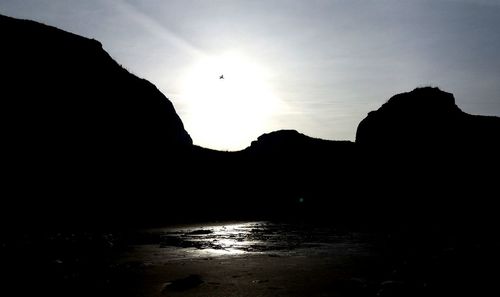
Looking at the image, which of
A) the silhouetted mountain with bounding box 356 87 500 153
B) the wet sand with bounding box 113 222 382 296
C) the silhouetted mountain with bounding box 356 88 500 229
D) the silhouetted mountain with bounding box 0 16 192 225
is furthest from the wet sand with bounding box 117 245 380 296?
the silhouetted mountain with bounding box 356 87 500 153

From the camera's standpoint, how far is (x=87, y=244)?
12.4 meters

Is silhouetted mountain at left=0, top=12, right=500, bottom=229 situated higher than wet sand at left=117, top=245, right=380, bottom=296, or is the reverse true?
silhouetted mountain at left=0, top=12, right=500, bottom=229

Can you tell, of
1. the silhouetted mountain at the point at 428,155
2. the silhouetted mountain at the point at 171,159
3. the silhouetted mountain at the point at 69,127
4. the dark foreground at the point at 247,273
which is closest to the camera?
the dark foreground at the point at 247,273

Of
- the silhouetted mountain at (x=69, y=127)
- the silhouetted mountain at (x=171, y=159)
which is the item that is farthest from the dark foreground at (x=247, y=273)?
the silhouetted mountain at (x=69, y=127)

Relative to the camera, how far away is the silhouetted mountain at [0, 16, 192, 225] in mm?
28219

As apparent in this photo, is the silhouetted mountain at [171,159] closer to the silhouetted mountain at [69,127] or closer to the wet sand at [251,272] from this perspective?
the silhouetted mountain at [69,127]

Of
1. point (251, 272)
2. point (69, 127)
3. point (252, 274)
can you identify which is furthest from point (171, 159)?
point (252, 274)

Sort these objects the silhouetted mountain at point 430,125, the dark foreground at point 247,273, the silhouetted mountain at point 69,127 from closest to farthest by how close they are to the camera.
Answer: the dark foreground at point 247,273, the silhouetted mountain at point 69,127, the silhouetted mountain at point 430,125

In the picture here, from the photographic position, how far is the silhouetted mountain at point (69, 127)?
28.2 m

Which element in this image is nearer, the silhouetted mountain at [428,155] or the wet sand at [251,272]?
the wet sand at [251,272]

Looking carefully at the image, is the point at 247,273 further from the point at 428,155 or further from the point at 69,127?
the point at 428,155

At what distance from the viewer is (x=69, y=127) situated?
32.8m

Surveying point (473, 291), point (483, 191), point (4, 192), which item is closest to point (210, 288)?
point (473, 291)

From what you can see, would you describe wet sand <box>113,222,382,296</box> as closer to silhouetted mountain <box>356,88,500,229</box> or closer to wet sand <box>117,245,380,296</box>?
wet sand <box>117,245,380,296</box>
